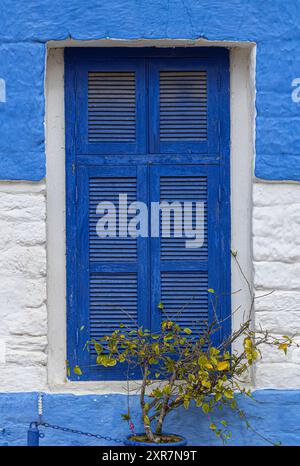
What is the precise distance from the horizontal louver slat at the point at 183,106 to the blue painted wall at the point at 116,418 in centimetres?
139

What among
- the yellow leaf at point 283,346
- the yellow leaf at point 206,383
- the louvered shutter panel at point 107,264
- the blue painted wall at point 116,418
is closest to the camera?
the yellow leaf at point 206,383

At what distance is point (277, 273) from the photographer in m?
5.45

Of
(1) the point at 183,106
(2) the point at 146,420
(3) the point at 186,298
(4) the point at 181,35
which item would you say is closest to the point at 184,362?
(2) the point at 146,420

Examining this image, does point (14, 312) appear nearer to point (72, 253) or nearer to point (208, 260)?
point (72, 253)

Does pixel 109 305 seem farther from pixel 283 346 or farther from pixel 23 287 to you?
pixel 283 346

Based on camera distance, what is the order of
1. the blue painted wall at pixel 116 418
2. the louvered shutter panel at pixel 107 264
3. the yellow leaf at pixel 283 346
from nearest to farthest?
the yellow leaf at pixel 283 346 → the blue painted wall at pixel 116 418 → the louvered shutter panel at pixel 107 264

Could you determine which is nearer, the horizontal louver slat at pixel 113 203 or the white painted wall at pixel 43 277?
the white painted wall at pixel 43 277

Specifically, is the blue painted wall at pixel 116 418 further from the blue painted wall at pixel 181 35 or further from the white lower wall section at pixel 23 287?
the blue painted wall at pixel 181 35

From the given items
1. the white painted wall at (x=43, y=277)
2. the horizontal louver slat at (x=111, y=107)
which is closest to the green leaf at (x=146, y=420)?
the white painted wall at (x=43, y=277)

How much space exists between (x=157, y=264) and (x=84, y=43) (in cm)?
121

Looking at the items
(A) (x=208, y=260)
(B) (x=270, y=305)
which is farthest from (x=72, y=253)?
(B) (x=270, y=305)

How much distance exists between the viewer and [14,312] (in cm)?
542

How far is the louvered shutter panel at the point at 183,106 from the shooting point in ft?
18.4
